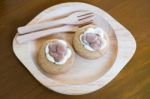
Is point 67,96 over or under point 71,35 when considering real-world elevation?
under

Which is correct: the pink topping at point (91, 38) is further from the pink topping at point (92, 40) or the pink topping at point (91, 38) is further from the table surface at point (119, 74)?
the table surface at point (119, 74)

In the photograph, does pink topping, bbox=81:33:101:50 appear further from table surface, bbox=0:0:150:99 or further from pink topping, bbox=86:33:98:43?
table surface, bbox=0:0:150:99

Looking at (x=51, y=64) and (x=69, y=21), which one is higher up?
(x=69, y=21)

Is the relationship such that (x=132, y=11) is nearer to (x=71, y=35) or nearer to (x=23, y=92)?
(x=71, y=35)

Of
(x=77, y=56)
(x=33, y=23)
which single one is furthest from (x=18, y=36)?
(x=77, y=56)

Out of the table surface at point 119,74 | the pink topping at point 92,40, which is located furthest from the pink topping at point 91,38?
the table surface at point 119,74

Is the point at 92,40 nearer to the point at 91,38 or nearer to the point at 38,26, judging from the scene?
the point at 91,38

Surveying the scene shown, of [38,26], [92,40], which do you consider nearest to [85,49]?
[92,40]
